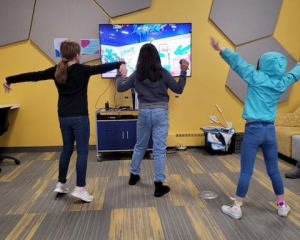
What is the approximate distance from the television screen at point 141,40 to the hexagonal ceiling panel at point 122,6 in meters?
0.28

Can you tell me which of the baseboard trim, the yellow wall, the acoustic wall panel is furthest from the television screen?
the baseboard trim

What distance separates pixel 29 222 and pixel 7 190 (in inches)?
30.5

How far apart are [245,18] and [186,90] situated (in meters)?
1.30

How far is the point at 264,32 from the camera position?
389 cm

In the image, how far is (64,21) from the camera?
12.1ft

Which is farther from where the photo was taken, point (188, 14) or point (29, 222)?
point (188, 14)

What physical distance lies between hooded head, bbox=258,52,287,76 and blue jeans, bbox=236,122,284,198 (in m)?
0.36

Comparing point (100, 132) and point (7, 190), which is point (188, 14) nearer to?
point (100, 132)

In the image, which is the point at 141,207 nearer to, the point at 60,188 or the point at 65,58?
the point at 60,188

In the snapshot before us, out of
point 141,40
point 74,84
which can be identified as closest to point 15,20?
point 141,40

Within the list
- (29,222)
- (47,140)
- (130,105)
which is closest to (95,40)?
(130,105)

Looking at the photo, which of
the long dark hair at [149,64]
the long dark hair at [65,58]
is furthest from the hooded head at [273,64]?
the long dark hair at [65,58]

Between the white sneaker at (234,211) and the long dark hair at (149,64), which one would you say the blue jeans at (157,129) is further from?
the white sneaker at (234,211)

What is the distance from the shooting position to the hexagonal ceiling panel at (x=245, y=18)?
3.80 metres
